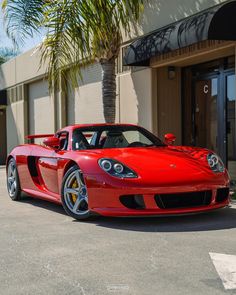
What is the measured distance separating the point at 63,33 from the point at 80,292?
7246 mm

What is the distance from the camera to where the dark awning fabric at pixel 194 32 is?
8.62 meters

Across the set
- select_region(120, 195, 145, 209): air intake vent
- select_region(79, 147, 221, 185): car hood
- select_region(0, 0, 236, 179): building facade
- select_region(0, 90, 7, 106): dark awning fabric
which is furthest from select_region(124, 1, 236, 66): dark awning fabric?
select_region(0, 90, 7, 106): dark awning fabric

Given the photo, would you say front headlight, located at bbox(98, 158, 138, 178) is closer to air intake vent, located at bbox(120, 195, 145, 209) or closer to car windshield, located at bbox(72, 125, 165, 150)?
air intake vent, located at bbox(120, 195, 145, 209)

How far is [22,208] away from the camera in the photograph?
760cm

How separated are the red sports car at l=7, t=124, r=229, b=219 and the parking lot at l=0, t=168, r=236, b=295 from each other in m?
0.23

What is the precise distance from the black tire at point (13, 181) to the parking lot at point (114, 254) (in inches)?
60.0

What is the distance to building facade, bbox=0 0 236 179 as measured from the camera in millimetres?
9406

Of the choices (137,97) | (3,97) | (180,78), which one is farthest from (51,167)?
(3,97)

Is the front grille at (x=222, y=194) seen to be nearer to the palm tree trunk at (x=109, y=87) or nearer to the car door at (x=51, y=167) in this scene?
the car door at (x=51, y=167)

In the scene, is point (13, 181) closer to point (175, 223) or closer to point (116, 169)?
point (116, 169)

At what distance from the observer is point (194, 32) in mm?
8977

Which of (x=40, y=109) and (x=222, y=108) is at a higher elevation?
(x=40, y=109)

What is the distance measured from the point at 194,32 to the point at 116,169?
4.16 m

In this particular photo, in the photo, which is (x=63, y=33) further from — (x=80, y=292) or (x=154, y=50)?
(x=80, y=292)
